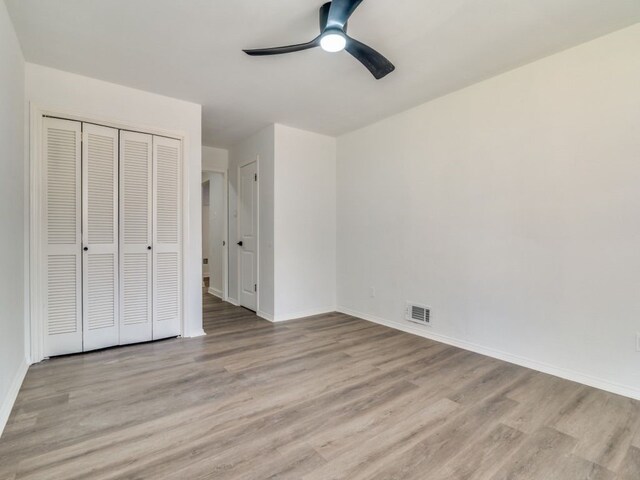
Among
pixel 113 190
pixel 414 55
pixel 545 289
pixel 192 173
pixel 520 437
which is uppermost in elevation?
pixel 414 55

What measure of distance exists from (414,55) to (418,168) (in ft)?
4.24

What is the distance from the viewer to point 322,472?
1500mm

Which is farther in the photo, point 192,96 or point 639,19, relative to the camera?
point 192,96

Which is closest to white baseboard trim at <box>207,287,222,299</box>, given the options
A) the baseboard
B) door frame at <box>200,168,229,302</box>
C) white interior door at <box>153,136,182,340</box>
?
door frame at <box>200,168,229,302</box>

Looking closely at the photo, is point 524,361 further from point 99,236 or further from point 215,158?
point 215,158

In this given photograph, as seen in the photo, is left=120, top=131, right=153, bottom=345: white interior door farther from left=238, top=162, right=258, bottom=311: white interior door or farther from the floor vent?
the floor vent

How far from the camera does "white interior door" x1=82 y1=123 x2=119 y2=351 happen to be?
115 inches

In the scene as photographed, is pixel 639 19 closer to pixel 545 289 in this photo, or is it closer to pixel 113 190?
pixel 545 289

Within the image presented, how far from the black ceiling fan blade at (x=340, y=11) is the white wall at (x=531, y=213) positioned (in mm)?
1791

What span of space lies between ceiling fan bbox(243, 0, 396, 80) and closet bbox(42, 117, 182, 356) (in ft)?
6.06

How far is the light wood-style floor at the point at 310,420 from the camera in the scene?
1540 millimetres

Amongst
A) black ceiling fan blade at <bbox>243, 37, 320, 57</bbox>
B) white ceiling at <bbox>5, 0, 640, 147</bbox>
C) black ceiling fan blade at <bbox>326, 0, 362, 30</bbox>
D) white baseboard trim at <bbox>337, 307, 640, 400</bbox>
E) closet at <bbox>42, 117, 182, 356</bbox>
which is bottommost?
white baseboard trim at <bbox>337, 307, 640, 400</bbox>

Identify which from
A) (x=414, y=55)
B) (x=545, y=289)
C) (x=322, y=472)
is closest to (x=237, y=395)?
(x=322, y=472)

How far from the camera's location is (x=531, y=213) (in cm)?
264
